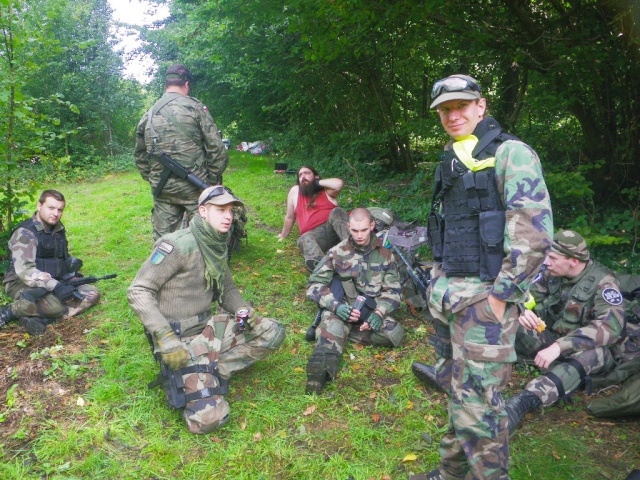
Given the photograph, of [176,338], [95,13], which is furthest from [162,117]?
[95,13]

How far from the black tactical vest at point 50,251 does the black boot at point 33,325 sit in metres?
0.53

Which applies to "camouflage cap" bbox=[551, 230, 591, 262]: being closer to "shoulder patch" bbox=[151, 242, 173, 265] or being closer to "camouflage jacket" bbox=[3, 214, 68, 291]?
"shoulder patch" bbox=[151, 242, 173, 265]

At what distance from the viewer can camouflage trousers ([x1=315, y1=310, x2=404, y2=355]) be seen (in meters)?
4.31

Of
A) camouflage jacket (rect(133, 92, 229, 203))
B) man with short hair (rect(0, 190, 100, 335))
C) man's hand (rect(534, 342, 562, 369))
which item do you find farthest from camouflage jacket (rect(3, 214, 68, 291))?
man's hand (rect(534, 342, 562, 369))

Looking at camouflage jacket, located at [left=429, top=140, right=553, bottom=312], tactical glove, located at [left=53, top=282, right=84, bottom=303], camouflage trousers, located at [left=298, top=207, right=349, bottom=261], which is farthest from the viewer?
camouflage trousers, located at [left=298, top=207, right=349, bottom=261]

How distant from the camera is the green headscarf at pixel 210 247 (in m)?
3.60

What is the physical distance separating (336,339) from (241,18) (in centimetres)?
546

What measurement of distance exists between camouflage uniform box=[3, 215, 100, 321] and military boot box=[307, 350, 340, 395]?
286cm

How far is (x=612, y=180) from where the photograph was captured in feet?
20.7

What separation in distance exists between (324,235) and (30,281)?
344 centimetres

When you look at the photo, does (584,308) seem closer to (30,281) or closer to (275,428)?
(275,428)

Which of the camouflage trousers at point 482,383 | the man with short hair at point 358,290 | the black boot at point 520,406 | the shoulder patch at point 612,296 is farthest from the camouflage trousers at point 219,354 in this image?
the shoulder patch at point 612,296

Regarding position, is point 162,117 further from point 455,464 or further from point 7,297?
point 455,464

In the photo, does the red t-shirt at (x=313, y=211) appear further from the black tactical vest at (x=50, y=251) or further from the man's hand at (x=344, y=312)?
the black tactical vest at (x=50, y=251)
